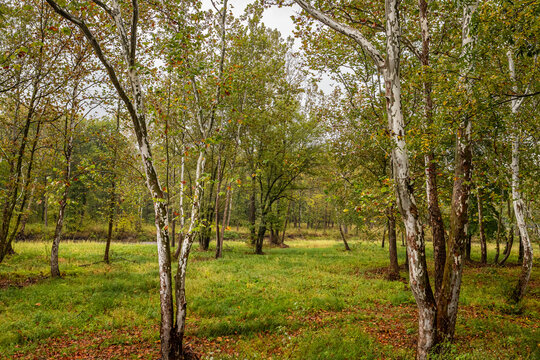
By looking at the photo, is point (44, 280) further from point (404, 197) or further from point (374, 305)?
point (404, 197)

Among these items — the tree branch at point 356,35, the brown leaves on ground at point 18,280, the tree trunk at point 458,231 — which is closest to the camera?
the tree branch at point 356,35

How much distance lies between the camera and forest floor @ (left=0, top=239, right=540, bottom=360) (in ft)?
22.7

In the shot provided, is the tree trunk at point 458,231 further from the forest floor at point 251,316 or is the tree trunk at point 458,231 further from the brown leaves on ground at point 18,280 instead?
the brown leaves on ground at point 18,280

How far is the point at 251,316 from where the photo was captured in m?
9.09

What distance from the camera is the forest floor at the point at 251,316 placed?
691cm

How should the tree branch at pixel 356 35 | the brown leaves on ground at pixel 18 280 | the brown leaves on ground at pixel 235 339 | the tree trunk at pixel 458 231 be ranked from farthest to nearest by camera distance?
the brown leaves on ground at pixel 18 280
the brown leaves on ground at pixel 235 339
the tree trunk at pixel 458 231
the tree branch at pixel 356 35

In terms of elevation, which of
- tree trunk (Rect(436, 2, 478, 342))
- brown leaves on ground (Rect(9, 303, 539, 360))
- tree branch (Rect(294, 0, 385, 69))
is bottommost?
brown leaves on ground (Rect(9, 303, 539, 360))

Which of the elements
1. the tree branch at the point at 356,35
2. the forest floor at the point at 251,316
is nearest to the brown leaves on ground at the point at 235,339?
the forest floor at the point at 251,316

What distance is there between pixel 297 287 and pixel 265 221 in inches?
476

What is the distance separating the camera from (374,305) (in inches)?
412

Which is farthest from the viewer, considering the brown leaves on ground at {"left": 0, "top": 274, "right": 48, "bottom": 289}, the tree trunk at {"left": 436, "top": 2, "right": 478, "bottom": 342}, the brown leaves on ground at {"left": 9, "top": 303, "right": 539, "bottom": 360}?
the brown leaves on ground at {"left": 0, "top": 274, "right": 48, "bottom": 289}

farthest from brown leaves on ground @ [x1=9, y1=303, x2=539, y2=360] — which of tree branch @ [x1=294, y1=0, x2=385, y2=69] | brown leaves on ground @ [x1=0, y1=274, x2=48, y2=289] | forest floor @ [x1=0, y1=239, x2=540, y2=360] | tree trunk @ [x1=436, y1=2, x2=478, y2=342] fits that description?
tree branch @ [x1=294, y1=0, x2=385, y2=69]

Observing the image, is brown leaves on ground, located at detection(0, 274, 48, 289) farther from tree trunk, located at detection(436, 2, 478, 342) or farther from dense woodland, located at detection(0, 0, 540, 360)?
tree trunk, located at detection(436, 2, 478, 342)

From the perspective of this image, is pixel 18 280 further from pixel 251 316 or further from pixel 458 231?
pixel 458 231
